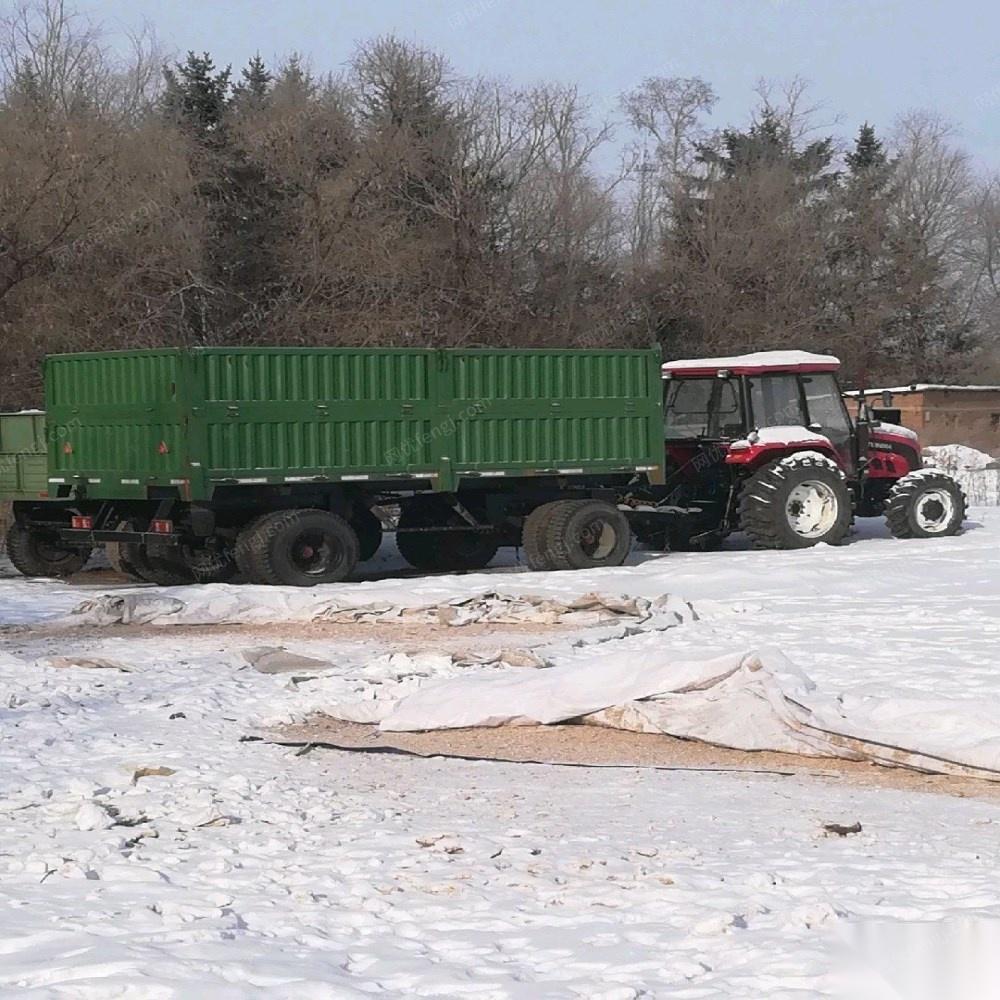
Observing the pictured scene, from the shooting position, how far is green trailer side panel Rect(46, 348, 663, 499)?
1641cm

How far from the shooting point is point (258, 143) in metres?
36.8

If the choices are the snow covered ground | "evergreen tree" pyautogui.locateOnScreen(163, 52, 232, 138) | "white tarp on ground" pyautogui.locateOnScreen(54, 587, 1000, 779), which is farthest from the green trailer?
"evergreen tree" pyautogui.locateOnScreen(163, 52, 232, 138)

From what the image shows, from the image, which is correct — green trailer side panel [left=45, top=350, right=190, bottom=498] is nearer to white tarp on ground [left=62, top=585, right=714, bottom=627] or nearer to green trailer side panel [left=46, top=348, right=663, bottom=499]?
green trailer side panel [left=46, top=348, right=663, bottom=499]

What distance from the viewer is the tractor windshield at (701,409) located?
65.9ft

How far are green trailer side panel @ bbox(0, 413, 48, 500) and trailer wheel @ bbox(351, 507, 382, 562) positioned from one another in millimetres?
3340

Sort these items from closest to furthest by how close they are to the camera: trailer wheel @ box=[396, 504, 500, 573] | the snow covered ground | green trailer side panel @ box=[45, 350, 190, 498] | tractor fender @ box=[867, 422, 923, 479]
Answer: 1. the snow covered ground
2. green trailer side panel @ box=[45, 350, 190, 498]
3. trailer wheel @ box=[396, 504, 500, 573]
4. tractor fender @ box=[867, 422, 923, 479]

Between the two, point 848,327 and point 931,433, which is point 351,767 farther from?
point 848,327

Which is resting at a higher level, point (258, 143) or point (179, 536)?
point (258, 143)

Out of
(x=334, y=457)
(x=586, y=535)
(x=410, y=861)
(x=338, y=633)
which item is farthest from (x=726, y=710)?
(x=586, y=535)

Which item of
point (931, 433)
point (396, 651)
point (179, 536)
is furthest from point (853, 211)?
point (396, 651)

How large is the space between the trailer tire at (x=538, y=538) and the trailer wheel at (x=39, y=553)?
485 cm

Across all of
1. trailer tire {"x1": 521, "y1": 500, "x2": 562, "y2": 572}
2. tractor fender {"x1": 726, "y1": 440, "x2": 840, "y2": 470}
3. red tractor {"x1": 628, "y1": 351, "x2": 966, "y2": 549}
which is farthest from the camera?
tractor fender {"x1": 726, "y1": 440, "x2": 840, "y2": 470}

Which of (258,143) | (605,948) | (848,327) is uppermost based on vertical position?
(258,143)

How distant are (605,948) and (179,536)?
11786mm
